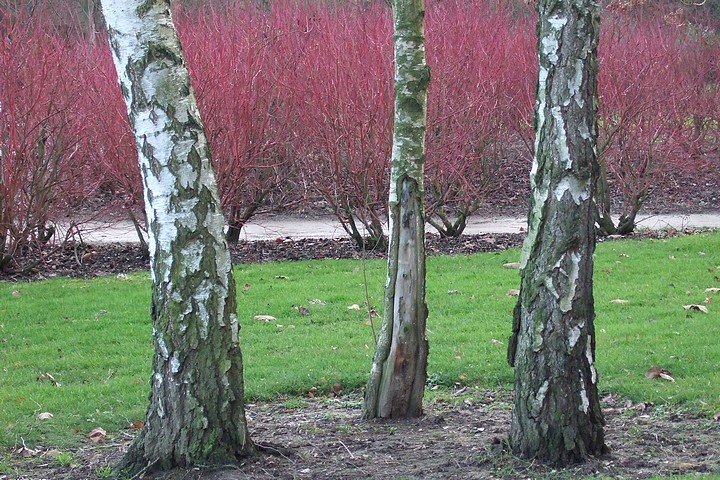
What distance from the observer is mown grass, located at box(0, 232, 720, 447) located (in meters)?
4.99

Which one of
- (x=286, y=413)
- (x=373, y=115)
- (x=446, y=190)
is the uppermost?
(x=373, y=115)

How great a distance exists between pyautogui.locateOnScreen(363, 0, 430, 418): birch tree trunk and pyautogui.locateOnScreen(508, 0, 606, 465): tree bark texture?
0.88m

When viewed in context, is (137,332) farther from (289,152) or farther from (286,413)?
(289,152)

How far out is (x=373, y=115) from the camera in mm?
9805

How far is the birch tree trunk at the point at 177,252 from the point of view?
11.8ft

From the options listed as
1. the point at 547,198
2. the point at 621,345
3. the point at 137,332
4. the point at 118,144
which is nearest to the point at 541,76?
the point at 547,198

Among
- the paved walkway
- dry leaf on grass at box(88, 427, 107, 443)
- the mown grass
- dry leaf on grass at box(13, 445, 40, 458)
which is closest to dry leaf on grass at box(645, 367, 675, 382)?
the mown grass

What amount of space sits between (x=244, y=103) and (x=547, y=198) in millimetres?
6862

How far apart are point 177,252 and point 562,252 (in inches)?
62.6

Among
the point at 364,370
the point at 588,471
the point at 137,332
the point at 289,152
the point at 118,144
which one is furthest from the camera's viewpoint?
the point at 289,152

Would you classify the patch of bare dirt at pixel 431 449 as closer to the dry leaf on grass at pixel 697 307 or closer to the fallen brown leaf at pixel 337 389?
the fallen brown leaf at pixel 337 389

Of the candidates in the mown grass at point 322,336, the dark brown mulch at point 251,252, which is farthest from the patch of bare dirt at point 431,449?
the dark brown mulch at point 251,252

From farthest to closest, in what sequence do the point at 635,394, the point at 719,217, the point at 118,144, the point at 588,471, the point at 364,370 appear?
the point at 719,217 → the point at 118,144 → the point at 364,370 → the point at 635,394 → the point at 588,471

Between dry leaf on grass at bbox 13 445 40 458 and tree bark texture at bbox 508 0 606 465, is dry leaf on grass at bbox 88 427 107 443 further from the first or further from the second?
tree bark texture at bbox 508 0 606 465
